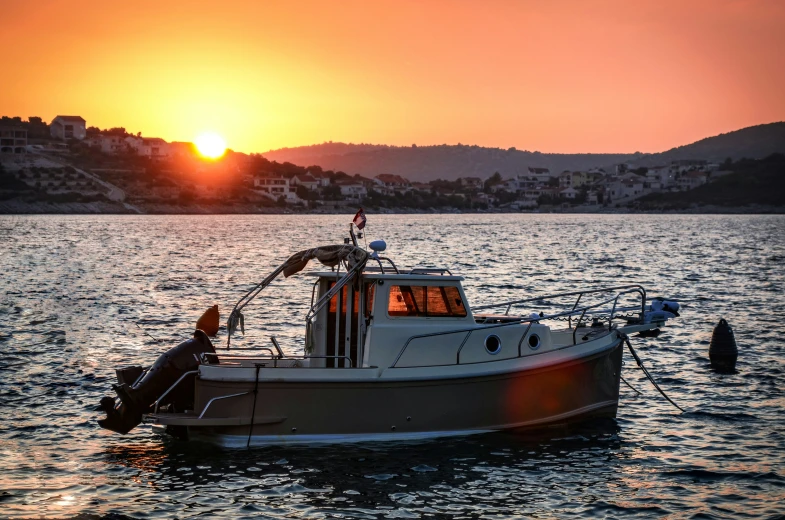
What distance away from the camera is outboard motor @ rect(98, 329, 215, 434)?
516 inches

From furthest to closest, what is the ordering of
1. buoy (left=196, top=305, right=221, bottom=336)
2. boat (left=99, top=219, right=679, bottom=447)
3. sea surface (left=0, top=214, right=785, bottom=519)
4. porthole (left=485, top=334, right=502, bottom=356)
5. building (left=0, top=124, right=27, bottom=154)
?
building (left=0, top=124, right=27, bottom=154)
buoy (left=196, top=305, right=221, bottom=336)
porthole (left=485, top=334, right=502, bottom=356)
boat (left=99, top=219, right=679, bottom=447)
sea surface (left=0, top=214, right=785, bottom=519)

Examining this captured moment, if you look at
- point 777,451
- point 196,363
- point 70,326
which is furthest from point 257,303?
point 777,451

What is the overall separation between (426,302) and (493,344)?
46.5 inches

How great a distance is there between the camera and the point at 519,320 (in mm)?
14625

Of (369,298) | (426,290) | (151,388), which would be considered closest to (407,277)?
(426,290)

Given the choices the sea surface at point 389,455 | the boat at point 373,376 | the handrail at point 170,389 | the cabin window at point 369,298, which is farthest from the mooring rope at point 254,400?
the cabin window at point 369,298

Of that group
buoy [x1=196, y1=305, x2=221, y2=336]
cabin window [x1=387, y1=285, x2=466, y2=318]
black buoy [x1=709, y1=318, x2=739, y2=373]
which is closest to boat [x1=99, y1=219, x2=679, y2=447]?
cabin window [x1=387, y1=285, x2=466, y2=318]

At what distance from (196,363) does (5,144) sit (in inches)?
7725

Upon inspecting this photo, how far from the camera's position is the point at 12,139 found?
7564 inches

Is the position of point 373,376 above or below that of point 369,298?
below

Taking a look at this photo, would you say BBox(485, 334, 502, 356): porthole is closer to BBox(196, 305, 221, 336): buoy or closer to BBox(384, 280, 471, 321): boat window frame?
BBox(384, 280, 471, 321): boat window frame

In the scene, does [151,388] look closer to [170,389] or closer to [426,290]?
[170,389]

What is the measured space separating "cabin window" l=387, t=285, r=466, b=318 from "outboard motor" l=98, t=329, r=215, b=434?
2822 millimetres

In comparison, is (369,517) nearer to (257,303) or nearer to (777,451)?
(777,451)
